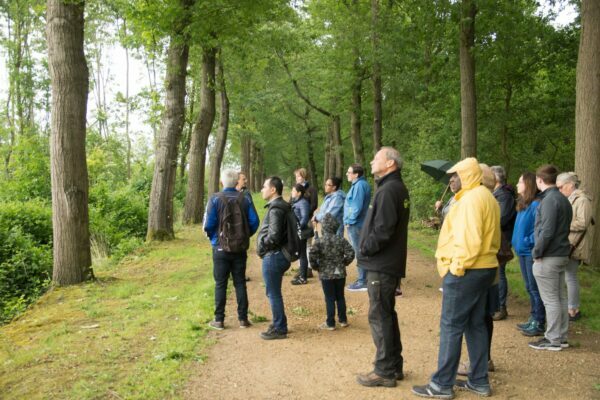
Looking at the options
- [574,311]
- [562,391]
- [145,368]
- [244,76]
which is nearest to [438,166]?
[574,311]

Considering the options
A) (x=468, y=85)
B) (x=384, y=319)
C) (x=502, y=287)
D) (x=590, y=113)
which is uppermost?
(x=468, y=85)

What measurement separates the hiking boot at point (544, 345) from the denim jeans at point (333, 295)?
7.70 ft

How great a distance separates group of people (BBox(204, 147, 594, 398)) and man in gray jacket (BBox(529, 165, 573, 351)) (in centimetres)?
1

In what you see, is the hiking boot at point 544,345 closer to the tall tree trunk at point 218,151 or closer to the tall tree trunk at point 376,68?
the tall tree trunk at point 376,68

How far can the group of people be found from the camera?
441 cm

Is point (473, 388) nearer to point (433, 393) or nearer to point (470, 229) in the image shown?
point (433, 393)

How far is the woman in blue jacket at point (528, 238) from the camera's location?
643 centimetres

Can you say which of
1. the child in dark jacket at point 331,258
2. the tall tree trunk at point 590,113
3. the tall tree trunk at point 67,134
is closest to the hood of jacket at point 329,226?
the child in dark jacket at point 331,258

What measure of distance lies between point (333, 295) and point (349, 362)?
3.78ft

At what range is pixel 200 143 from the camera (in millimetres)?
18328

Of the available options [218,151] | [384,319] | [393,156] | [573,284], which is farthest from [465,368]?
[218,151]

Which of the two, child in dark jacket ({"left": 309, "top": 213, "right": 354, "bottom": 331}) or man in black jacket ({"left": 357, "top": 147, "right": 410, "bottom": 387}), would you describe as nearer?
A: man in black jacket ({"left": 357, "top": 147, "right": 410, "bottom": 387})

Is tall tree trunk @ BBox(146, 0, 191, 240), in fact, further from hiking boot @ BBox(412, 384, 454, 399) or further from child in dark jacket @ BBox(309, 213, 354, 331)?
hiking boot @ BBox(412, 384, 454, 399)

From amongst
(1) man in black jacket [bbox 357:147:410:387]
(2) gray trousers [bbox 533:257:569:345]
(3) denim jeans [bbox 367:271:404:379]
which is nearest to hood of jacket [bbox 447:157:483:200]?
(1) man in black jacket [bbox 357:147:410:387]
